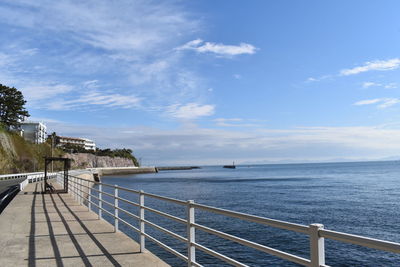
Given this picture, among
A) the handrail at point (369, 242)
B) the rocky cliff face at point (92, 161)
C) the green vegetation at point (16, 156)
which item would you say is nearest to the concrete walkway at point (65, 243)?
the handrail at point (369, 242)

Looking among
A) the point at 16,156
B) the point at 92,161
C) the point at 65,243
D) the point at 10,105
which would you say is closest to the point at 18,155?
the point at 16,156

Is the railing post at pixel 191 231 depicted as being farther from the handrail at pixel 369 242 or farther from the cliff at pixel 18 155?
the cliff at pixel 18 155

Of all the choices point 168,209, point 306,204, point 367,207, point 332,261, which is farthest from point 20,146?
point 332,261

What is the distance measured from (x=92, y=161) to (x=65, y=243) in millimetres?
147236

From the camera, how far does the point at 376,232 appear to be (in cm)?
2119

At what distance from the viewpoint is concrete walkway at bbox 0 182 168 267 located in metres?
6.48

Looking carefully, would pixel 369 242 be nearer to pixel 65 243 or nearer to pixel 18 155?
pixel 65 243

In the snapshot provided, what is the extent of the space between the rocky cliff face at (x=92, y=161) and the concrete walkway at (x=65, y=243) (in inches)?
4304

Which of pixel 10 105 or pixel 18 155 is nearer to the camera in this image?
pixel 18 155

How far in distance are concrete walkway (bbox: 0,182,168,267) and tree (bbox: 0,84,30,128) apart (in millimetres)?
77438

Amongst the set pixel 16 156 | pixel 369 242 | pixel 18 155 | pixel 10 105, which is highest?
pixel 10 105

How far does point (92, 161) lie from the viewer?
149 m

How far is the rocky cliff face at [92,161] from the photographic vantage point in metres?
129

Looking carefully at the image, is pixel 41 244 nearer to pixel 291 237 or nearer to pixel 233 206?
pixel 291 237
